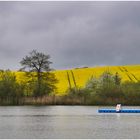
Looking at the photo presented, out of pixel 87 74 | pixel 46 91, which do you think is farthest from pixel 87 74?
pixel 46 91

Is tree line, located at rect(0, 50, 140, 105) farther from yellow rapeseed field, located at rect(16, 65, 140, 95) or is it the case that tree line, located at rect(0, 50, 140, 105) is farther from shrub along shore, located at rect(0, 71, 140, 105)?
yellow rapeseed field, located at rect(16, 65, 140, 95)

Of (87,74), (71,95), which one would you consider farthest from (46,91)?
(87,74)

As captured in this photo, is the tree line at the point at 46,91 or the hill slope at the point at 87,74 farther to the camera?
the hill slope at the point at 87,74

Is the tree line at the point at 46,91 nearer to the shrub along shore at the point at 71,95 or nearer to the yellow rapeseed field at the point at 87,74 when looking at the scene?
the shrub along shore at the point at 71,95

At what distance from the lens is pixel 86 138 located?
39750 mm

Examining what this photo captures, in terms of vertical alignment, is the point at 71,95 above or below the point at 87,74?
below

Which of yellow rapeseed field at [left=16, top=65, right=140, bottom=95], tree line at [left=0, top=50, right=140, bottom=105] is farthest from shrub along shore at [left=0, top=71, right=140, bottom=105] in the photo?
yellow rapeseed field at [left=16, top=65, right=140, bottom=95]

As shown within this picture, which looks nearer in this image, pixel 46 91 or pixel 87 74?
pixel 46 91

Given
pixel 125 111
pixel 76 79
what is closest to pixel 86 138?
pixel 125 111

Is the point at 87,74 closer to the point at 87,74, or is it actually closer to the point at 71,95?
the point at 87,74

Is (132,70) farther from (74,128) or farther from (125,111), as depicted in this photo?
(74,128)

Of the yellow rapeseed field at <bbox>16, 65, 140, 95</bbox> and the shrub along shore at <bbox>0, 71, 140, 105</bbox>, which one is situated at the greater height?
the yellow rapeseed field at <bbox>16, 65, 140, 95</bbox>

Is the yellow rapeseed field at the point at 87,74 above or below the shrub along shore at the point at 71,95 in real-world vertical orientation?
above

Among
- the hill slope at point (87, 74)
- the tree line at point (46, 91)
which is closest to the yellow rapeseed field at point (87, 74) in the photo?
the hill slope at point (87, 74)
